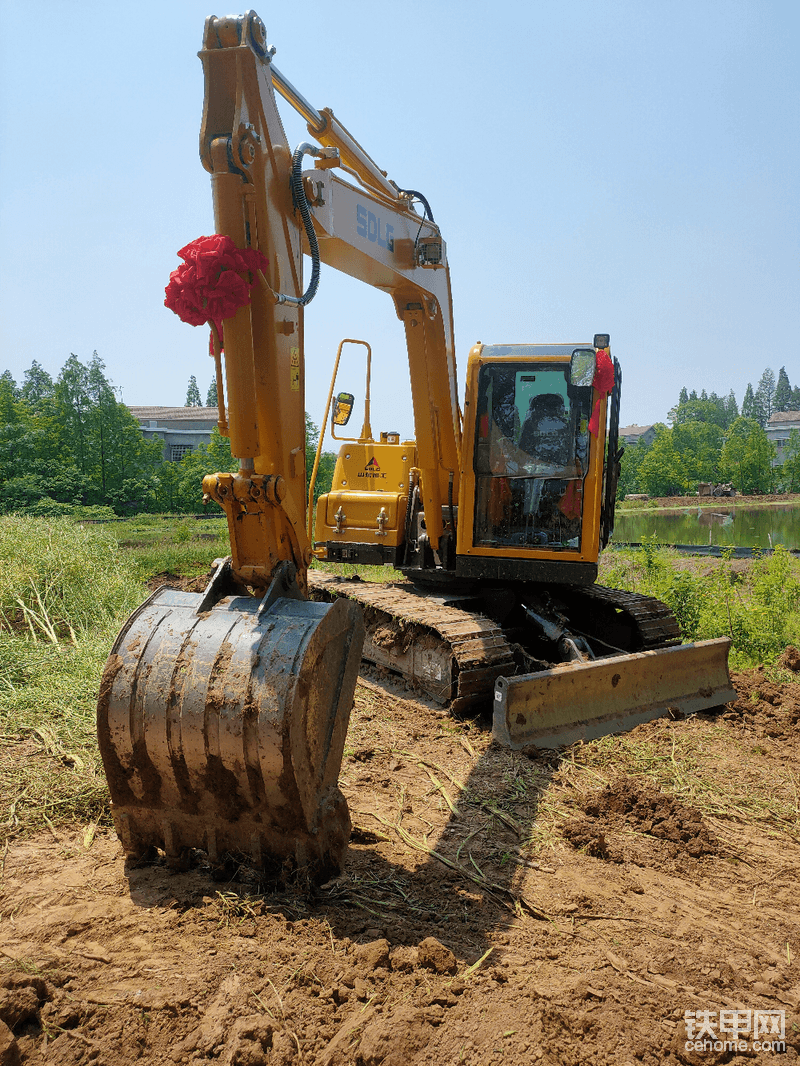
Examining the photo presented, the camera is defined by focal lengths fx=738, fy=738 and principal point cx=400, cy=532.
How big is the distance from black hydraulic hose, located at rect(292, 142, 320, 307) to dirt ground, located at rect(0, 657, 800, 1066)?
2.87m

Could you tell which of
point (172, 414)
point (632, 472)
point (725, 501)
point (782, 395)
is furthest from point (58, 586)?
point (782, 395)

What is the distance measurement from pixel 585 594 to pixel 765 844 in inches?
128

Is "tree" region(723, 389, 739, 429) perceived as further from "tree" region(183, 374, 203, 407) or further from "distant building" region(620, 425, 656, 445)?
"tree" region(183, 374, 203, 407)

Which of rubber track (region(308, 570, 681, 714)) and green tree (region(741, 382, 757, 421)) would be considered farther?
green tree (region(741, 382, 757, 421))

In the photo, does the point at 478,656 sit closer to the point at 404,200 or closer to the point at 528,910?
the point at 528,910

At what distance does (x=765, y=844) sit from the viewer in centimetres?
402

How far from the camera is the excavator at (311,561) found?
3242mm

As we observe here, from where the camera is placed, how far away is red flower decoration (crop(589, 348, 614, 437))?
238 inches

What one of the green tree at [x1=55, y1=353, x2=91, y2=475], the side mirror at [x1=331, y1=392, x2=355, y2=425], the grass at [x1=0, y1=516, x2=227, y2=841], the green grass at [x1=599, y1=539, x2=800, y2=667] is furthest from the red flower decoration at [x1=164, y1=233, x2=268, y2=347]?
the green tree at [x1=55, y1=353, x2=91, y2=475]

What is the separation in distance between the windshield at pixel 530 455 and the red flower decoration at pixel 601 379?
0.22 feet

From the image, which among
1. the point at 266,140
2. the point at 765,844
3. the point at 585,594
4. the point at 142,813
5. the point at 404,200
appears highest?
the point at 404,200

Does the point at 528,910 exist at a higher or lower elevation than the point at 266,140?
lower

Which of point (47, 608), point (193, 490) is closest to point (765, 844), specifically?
point (47, 608)

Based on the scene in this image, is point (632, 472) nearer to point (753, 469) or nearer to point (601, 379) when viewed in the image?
point (753, 469)
